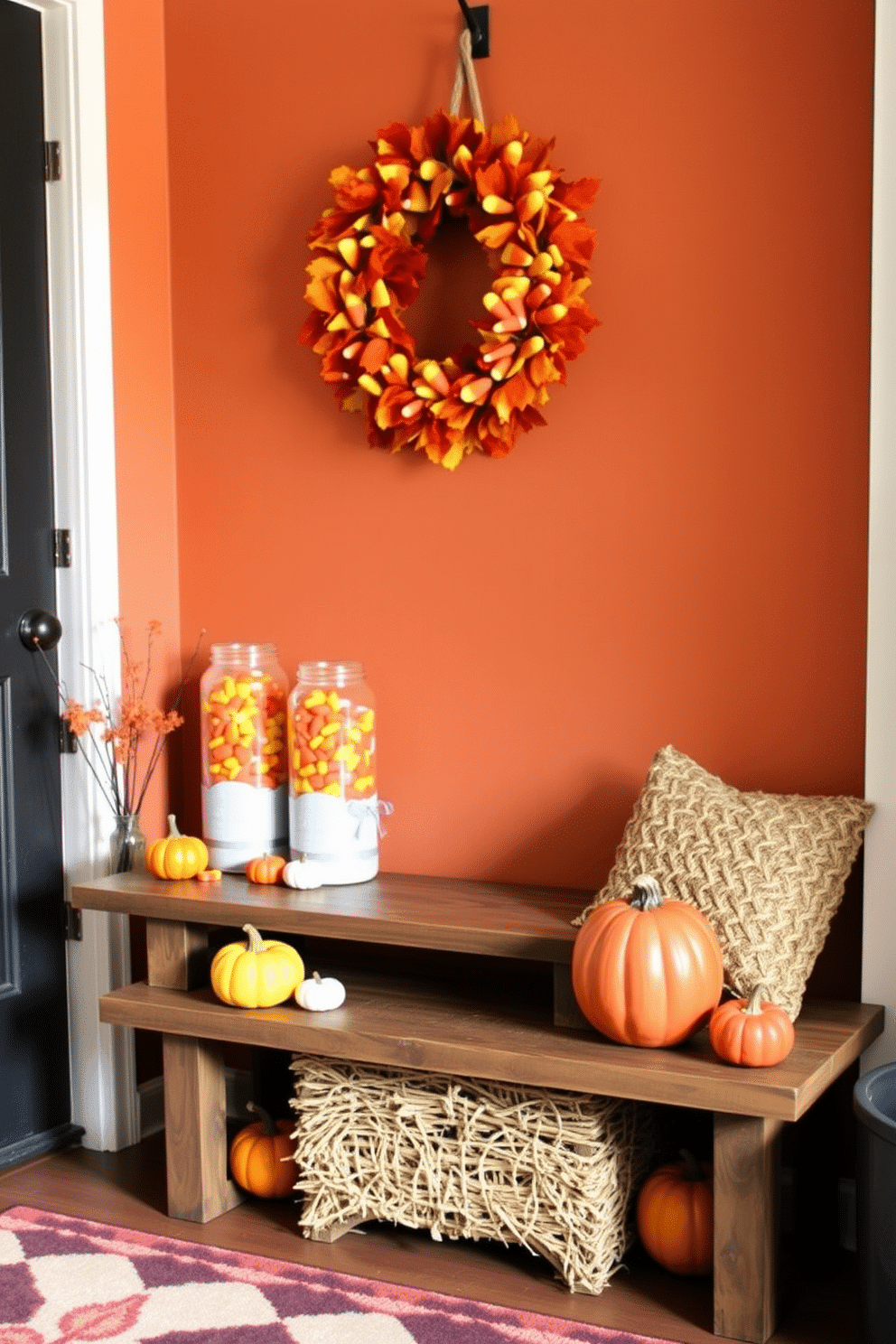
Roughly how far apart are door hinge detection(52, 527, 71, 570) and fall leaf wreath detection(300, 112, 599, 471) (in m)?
0.65

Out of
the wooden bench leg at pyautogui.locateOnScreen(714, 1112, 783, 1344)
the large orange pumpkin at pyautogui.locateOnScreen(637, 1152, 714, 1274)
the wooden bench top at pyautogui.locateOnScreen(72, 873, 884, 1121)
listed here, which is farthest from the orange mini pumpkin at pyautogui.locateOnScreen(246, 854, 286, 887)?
the wooden bench leg at pyautogui.locateOnScreen(714, 1112, 783, 1344)

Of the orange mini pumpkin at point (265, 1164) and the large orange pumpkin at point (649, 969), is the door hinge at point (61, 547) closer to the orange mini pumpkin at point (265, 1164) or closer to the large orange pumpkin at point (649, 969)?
the orange mini pumpkin at point (265, 1164)

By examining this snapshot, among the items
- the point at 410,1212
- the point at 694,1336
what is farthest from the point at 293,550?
the point at 694,1336

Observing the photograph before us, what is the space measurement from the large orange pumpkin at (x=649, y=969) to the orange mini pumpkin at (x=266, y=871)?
75cm

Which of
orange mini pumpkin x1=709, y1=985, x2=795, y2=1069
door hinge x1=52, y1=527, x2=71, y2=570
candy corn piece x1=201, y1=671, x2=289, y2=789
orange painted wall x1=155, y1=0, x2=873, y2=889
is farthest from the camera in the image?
door hinge x1=52, y1=527, x2=71, y2=570

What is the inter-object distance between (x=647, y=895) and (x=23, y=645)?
1.43 metres

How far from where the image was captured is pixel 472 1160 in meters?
2.39

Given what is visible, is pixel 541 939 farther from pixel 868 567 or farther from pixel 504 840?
pixel 868 567

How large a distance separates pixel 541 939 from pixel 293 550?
43.6 inches

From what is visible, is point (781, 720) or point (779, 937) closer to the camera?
point (779, 937)

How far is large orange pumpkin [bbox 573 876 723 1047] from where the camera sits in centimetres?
214

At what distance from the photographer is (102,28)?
9.73ft

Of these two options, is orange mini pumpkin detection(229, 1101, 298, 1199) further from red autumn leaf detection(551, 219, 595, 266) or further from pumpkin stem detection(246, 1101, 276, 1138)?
red autumn leaf detection(551, 219, 595, 266)

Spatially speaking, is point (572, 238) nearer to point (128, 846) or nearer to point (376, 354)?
Answer: point (376, 354)
